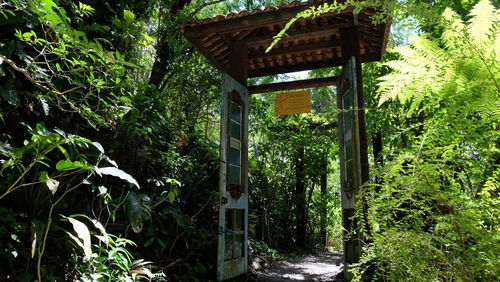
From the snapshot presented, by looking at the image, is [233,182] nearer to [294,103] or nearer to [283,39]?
[294,103]

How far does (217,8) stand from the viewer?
674 centimetres

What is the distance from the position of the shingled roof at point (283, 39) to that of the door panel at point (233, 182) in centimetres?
61

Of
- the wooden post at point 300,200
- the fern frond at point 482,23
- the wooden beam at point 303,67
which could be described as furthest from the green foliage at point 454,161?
the wooden post at point 300,200

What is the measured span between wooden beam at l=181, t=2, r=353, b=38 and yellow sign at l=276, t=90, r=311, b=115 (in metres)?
1.13

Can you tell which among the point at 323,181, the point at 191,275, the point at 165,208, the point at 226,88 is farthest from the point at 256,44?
the point at 323,181

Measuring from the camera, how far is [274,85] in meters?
4.49

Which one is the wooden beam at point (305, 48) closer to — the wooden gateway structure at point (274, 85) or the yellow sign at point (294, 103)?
the wooden gateway structure at point (274, 85)

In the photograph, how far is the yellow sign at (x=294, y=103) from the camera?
4.48 metres

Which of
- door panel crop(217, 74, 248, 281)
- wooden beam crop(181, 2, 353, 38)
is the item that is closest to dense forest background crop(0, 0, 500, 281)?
door panel crop(217, 74, 248, 281)

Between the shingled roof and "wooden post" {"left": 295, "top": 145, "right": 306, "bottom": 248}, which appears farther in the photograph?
"wooden post" {"left": 295, "top": 145, "right": 306, "bottom": 248}

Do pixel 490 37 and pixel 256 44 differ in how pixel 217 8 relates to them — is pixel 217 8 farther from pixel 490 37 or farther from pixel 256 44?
pixel 490 37

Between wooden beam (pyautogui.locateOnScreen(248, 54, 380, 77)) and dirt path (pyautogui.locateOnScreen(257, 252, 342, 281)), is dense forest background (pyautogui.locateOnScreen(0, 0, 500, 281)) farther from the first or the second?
wooden beam (pyautogui.locateOnScreen(248, 54, 380, 77))

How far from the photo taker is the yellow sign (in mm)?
4480

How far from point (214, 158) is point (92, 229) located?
2174 millimetres
